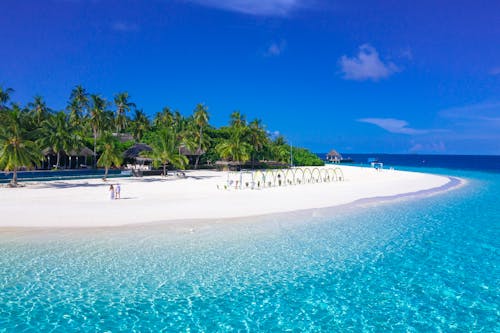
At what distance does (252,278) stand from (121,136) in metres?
52.9

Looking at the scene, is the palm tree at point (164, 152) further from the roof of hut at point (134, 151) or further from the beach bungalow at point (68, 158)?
the beach bungalow at point (68, 158)

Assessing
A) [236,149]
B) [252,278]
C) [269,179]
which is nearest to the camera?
[252,278]

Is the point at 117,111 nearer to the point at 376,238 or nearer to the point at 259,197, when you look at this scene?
the point at 259,197

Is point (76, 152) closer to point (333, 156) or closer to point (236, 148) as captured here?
point (236, 148)

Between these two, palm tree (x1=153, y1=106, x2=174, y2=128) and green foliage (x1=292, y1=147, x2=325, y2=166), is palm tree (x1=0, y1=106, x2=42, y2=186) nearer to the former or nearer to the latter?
palm tree (x1=153, y1=106, x2=174, y2=128)

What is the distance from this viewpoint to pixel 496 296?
9766 millimetres

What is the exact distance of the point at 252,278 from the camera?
1073 centimetres

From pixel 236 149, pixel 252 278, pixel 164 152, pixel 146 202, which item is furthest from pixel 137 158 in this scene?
pixel 252 278

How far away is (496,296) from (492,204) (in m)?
18.8

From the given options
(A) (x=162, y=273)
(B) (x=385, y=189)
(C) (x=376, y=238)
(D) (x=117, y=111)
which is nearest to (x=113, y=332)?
(A) (x=162, y=273)

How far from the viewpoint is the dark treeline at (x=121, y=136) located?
92.2 feet

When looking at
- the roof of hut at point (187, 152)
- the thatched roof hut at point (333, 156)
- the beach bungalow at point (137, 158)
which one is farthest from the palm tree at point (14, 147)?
the thatched roof hut at point (333, 156)

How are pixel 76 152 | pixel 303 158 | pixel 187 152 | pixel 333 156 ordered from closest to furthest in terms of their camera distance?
pixel 76 152 → pixel 187 152 → pixel 303 158 → pixel 333 156

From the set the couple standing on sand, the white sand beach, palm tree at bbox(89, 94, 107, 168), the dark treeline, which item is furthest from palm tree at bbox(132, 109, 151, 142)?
the couple standing on sand
